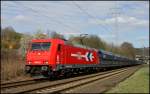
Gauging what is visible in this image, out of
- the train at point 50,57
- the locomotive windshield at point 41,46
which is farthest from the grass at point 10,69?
the locomotive windshield at point 41,46

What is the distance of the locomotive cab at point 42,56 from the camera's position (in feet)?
87.7

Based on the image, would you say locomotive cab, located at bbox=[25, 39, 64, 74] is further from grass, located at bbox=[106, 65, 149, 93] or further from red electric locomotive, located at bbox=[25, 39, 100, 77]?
grass, located at bbox=[106, 65, 149, 93]

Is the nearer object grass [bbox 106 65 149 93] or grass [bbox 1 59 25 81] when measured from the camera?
grass [bbox 106 65 149 93]

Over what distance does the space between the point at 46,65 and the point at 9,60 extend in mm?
5686

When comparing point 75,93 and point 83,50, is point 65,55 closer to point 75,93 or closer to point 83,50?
point 83,50

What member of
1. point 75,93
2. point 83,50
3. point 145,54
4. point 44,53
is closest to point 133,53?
point 145,54

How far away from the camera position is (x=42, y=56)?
89.6 feet

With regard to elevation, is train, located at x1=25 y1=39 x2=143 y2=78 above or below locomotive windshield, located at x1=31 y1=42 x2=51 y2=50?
below

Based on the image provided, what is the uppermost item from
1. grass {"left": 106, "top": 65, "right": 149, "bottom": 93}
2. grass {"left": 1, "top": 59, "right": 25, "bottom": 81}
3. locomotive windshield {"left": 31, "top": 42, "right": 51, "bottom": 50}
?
locomotive windshield {"left": 31, "top": 42, "right": 51, "bottom": 50}

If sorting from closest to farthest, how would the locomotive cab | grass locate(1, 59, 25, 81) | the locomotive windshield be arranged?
1. the locomotive cab
2. grass locate(1, 59, 25, 81)
3. the locomotive windshield

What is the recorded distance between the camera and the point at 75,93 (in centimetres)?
1694

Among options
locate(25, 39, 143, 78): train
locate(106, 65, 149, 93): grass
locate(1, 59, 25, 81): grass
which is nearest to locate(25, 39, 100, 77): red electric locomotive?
locate(25, 39, 143, 78): train

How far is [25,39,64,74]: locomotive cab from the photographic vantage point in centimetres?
2673

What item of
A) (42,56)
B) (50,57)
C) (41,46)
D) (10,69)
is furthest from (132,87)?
(10,69)
